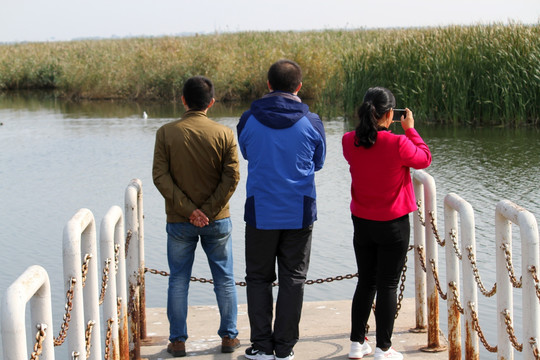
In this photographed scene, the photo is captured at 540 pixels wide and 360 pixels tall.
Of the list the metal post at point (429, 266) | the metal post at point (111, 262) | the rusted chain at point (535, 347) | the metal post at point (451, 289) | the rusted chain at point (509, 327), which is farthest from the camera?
the metal post at point (429, 266)

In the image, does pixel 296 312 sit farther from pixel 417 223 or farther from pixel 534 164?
pixel 534 164

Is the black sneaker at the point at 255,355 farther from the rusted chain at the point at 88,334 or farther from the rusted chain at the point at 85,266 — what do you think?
the rusted chain at the point at 85,266

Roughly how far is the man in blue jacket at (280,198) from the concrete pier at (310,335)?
43 cm

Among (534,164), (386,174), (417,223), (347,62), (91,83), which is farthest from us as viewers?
(91,83)

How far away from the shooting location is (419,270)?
6.19 m

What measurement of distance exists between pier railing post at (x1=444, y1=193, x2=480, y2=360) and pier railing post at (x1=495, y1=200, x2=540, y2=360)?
15.1 inches

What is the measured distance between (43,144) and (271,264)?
678 inches

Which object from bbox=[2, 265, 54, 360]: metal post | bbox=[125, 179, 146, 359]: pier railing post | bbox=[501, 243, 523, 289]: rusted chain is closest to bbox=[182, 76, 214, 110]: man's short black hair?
bbox=[125, 179, 146, 359]: pier railing post

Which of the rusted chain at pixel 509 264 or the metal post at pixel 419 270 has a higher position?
the rusted chain at pixel 509 264

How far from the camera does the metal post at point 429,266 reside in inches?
229

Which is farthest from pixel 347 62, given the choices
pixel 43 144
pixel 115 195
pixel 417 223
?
pixel 417 223

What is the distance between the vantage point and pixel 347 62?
2481 cm

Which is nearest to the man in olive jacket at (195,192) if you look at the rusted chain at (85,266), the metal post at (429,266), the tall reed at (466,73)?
the rusted chain at (85,266)

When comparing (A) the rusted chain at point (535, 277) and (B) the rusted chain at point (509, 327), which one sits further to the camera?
(B) the rusted chain at point (509, 327)
